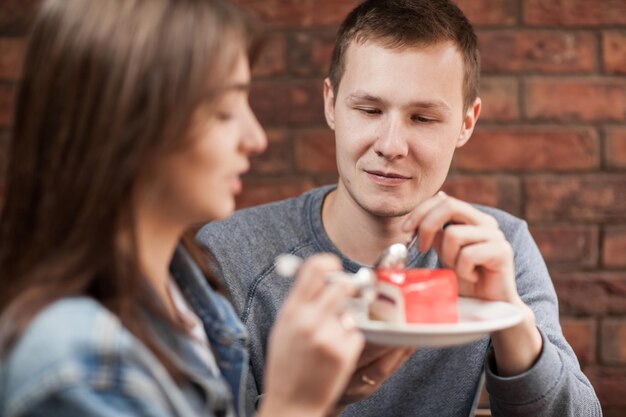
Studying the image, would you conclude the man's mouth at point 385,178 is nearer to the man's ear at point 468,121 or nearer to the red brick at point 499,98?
the man's ear at point 468,121

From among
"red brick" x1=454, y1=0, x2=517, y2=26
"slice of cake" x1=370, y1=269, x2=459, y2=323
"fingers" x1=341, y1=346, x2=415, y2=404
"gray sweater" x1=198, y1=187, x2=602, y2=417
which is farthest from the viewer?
"red brick" x1=454, y1=0, x2=517, y2=26

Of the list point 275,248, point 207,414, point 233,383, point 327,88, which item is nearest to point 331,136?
point 327,88

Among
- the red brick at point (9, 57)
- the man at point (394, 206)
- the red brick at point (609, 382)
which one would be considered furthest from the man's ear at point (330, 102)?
the red brick at point (609, 382)

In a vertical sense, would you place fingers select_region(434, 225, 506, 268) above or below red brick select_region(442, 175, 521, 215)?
Result: above

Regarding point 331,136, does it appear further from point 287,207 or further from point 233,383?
point 233,383

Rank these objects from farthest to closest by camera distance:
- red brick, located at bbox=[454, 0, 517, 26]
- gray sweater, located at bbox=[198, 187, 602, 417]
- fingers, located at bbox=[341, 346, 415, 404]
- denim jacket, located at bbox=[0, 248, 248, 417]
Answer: red brick, located at bbox=[454, 0, 517, 26] → gray sweater, located at bbox=[198, 187, 602, 417] → fingers, located at bbox=[341, 346, 415, 404] → denim jacket, located at bbox=[0, 248, 248, 417]

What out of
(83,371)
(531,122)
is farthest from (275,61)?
(83,371)

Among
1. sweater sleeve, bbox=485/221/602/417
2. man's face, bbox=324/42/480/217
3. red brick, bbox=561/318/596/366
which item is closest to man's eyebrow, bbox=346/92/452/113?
man's face, bbox=324/42/480/217

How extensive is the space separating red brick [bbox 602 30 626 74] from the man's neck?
673 millimetres

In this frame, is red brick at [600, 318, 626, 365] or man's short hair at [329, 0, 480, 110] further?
red brick at [600, 318, 626, 365]

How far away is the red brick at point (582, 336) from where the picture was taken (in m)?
1.84

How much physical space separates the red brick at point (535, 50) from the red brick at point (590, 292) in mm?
460

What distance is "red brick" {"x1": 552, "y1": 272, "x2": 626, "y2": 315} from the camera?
183cm

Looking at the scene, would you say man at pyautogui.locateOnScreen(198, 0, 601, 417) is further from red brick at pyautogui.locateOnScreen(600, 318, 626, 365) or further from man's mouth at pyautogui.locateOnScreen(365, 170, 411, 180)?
red brick at pyautogui.locateOnScreen(600, 318, 626, 365)
